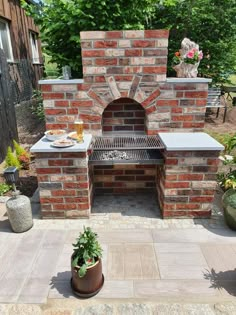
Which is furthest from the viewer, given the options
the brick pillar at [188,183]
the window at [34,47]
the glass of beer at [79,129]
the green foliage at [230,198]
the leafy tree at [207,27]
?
the window at [34,47]

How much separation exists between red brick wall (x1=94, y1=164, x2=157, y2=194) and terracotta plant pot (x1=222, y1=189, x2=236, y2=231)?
3.64 feet

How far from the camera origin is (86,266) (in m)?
1.92

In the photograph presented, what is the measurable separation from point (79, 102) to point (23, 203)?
4.75 feet

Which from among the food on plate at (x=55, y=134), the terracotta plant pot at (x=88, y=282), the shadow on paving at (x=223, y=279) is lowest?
the shadow on paving at (x=223, y=279)

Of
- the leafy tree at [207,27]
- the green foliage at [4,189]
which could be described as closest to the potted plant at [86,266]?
the green foliage at [4,189]

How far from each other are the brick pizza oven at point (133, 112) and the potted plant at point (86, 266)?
1.01m

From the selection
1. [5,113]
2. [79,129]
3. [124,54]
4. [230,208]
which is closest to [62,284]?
[79,129]

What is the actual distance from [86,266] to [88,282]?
0.16m

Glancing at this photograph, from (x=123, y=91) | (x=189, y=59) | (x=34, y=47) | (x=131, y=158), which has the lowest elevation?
(x=131, y=158)

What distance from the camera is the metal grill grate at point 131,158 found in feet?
9.47

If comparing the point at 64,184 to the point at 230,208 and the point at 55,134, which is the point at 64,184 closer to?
the point at 55,134

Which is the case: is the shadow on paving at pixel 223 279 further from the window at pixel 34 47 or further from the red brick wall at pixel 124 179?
the window at pixel 34 47

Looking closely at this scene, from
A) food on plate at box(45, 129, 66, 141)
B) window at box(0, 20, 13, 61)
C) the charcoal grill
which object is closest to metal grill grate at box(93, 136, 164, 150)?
the charcoal grill

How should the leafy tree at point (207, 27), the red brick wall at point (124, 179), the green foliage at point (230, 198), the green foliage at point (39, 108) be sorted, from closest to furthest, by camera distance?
1. the green foliage at point (230, 198)
2. the red brick wall at point (124, 179)
3. the green foliage at point (39, 108)
4. the leafy tree at point (207, 27)
